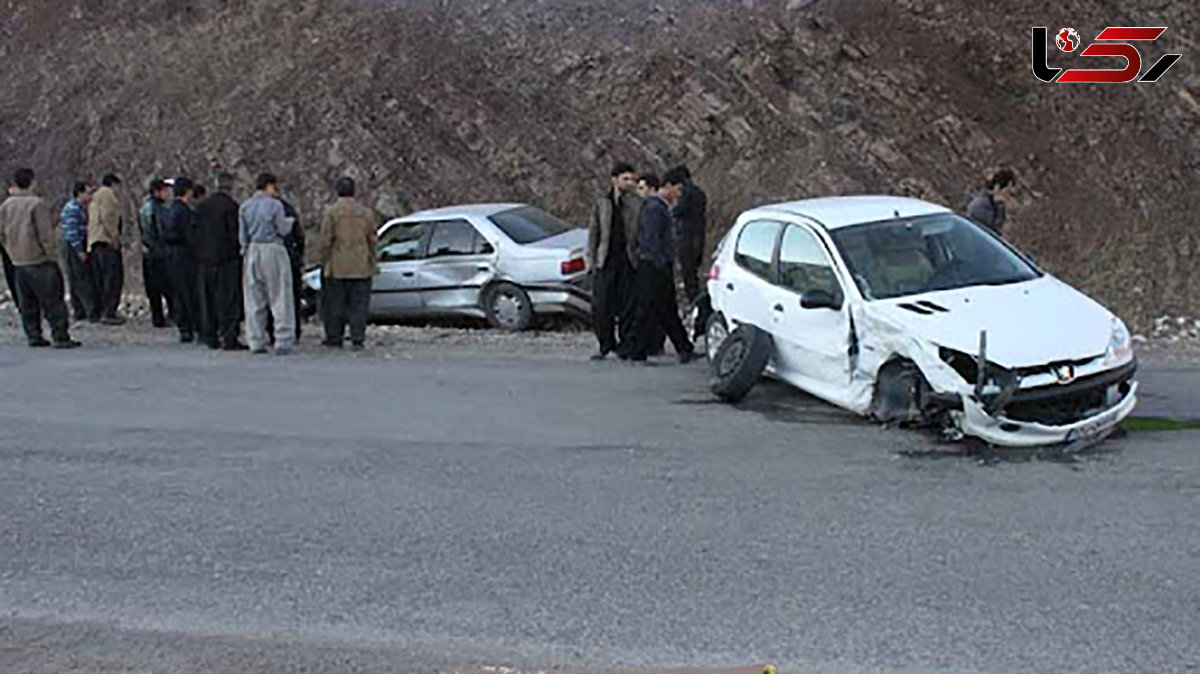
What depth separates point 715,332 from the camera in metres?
11.5

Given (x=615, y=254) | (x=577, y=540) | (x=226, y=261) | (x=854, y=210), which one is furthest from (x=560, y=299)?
(x=577, y=540)

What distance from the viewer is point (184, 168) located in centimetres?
2284

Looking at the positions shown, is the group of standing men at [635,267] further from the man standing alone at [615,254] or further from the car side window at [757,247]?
the car side window at [757,247]

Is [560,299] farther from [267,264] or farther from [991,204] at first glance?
[991,204]

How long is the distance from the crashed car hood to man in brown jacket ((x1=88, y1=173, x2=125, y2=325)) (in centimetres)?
978

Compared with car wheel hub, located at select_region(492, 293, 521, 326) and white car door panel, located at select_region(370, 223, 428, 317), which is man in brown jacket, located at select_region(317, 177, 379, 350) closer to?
car wheel hub, located at select_region(492, 293, 521, 326)

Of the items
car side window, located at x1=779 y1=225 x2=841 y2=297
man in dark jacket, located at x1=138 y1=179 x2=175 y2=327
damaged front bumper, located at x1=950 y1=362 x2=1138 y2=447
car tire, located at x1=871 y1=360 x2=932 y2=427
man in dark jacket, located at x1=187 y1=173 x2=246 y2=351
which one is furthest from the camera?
man in dark jacket, located at x1=138 y1=179 x2=175 y2=327

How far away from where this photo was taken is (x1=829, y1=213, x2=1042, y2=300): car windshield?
32.2ft

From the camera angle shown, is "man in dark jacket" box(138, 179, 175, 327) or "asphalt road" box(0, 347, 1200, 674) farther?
"man in dark jacket" box(138, 179, 175, 327)

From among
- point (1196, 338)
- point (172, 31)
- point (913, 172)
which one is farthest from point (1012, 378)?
point (172, 31)

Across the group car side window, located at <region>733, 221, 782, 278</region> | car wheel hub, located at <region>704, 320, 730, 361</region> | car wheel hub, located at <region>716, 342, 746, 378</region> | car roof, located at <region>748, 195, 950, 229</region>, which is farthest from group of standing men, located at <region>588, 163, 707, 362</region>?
car wheel hub, located at <region>716, 342, 746, 378</region>

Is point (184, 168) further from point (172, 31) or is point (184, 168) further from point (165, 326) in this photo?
point (165, 326)

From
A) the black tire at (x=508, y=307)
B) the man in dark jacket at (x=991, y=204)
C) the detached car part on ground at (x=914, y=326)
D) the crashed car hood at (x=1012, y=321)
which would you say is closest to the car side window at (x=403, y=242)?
the black tire at (x=508, y=307)

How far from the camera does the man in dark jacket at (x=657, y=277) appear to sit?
12.4m
